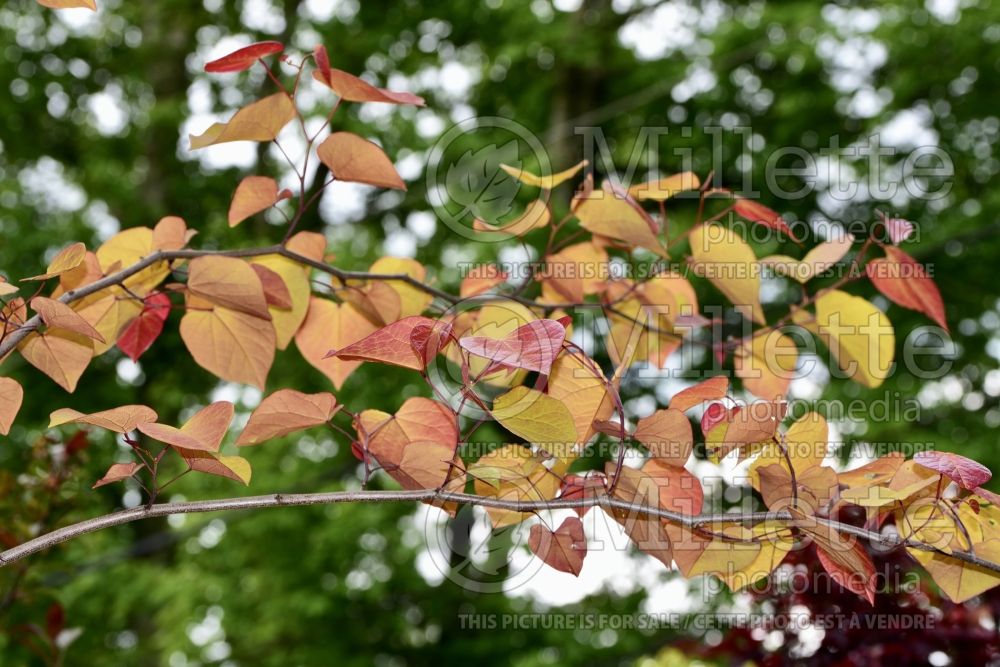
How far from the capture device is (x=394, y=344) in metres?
0.46

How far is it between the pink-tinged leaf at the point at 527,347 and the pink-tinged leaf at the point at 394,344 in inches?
1.1

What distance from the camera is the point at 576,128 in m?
3.30

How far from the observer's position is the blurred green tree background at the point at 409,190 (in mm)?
3264

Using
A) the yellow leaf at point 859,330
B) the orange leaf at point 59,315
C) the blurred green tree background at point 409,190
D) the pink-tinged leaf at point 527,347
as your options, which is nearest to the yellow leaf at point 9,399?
the orange leaf at point 59,315

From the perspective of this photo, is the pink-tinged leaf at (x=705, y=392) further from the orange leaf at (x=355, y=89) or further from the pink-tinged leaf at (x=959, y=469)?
the orange leaf at (x=355, y=89)

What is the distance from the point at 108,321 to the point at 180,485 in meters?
3.38

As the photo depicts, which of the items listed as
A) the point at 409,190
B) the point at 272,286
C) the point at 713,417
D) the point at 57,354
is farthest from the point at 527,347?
the point at 409,190

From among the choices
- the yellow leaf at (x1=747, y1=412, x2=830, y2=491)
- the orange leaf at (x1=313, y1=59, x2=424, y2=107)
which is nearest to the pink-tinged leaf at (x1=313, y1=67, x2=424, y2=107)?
the orange leaf at (x1=313, y1=59, x2=424, y2=107)

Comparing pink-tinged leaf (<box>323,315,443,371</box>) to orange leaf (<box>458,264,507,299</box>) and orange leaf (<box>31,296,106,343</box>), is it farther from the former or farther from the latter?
orange leaf (<box>458,264,507,299</box>)

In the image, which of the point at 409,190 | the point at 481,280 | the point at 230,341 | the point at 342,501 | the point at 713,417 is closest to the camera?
the point at 342,501

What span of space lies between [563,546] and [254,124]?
37cm

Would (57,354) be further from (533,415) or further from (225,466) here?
(533,415)

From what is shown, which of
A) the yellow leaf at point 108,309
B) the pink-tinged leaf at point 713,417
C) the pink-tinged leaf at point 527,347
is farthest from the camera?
the yellow leaf at point 108,309

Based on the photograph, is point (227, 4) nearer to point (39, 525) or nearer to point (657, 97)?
point (657, 97)
